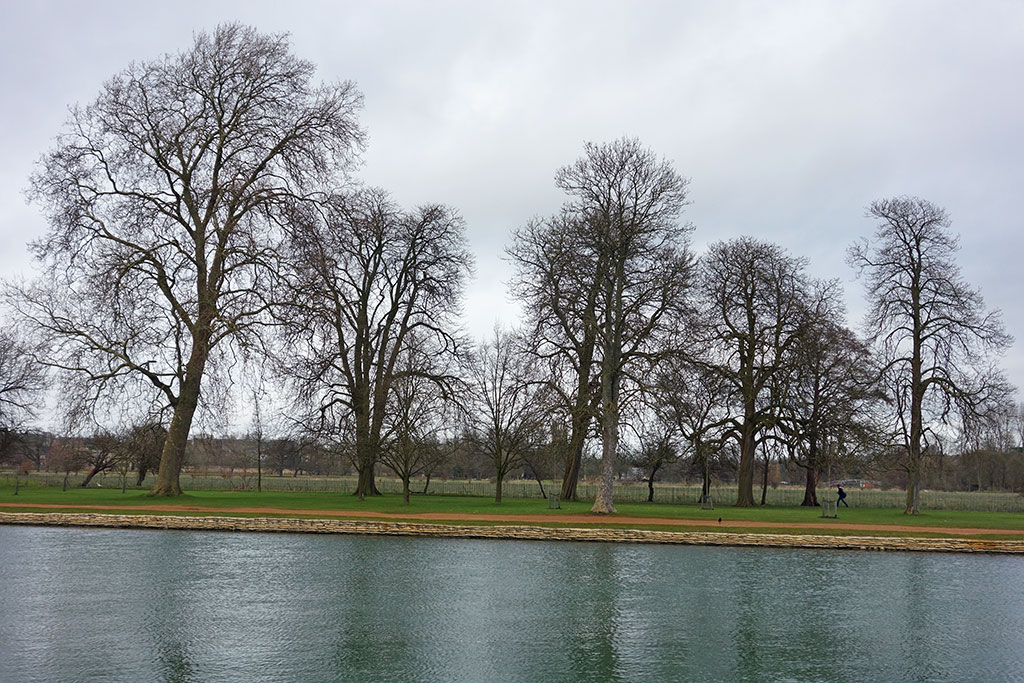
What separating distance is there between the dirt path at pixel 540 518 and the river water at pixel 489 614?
5.05m

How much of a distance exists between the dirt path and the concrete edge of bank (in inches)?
57.4

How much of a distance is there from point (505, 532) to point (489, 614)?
12.2 meters

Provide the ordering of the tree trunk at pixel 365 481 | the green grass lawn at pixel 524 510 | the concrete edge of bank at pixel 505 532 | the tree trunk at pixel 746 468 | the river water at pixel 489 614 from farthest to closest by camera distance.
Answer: the tree trunk at pixel 746 468
the tree trunk at pixel 365 481
the green grass lawn at pixel 524 510
the concrete edge of bank at pixel 505 532
the river water at pixel 489 614

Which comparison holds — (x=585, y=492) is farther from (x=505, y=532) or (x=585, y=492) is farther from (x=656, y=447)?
(x=505, y=532)

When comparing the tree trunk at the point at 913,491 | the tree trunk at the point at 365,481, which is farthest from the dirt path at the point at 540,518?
the tree trunk at the point at 365,481

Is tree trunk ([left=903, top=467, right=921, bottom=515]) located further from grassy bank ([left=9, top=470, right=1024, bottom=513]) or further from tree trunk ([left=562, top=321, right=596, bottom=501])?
tree trunk ([left=562, top=321, right=596, bottom=501])

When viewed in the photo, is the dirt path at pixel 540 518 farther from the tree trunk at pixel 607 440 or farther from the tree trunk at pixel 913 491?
the tree trunk at pixel 913 491

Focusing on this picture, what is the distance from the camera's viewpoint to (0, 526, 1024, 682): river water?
39.0 feet

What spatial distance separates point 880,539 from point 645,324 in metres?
12.9

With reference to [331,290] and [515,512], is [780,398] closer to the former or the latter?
[515,512]

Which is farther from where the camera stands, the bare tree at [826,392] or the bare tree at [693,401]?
the bare tree at [826,392]

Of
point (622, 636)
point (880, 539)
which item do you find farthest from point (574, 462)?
point (622, 636)

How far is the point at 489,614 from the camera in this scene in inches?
607

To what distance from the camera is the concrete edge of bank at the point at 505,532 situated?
1044 inches
